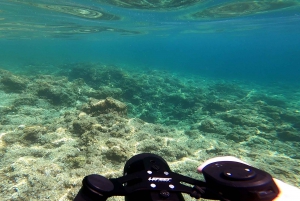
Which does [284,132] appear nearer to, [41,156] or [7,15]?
[41,156]

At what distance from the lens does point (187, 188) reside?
1618mm

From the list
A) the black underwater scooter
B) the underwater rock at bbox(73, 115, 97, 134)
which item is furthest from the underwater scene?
the black underwater scooter

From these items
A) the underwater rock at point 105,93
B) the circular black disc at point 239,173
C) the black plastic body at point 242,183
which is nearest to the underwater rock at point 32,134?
the underwater rock at point 105,93

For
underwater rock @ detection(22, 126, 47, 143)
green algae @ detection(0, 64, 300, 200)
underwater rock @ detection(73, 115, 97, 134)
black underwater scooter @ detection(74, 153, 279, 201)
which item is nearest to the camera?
black underwater scooter @ detection(74, 153, 279, 201)

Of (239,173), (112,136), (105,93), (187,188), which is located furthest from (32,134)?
(239,173)

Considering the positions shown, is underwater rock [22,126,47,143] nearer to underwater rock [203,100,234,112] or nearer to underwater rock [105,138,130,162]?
underwater rock [105,138,130,162]

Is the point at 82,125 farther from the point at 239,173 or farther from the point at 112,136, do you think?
the point at 239,173

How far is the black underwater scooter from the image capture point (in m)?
1.42

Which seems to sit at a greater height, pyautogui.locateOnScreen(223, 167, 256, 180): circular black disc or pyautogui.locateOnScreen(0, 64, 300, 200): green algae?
pyautogui.locateOnScreen(223, 167, 256, 180): circular black disc

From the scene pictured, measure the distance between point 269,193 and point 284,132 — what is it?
41.1 feet

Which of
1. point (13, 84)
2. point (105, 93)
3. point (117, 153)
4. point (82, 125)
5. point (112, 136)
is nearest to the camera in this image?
point (117, 153)

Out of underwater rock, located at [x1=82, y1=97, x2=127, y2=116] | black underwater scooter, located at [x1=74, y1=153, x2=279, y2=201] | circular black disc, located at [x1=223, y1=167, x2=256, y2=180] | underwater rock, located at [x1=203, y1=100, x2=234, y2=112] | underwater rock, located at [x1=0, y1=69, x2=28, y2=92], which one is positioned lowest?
underwater rock, located at [x1=203, y1=100, x2=234, y2=112]

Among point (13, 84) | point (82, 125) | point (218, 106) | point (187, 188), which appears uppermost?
point (187, 188)

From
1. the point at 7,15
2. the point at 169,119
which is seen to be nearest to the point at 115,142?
the point at 169,119
